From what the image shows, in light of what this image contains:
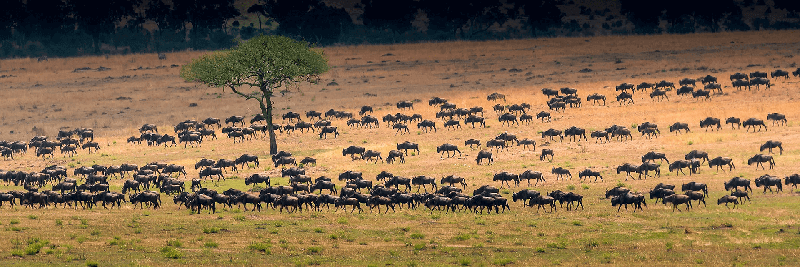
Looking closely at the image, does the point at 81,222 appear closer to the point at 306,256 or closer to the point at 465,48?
the point at 306,256

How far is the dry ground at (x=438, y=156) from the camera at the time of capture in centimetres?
3130

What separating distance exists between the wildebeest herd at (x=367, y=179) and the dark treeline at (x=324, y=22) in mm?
70877

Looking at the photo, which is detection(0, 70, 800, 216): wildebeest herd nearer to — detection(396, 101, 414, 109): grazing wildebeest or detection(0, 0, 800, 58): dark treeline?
detection(396, 101, 414, 109): grazing wildebeest

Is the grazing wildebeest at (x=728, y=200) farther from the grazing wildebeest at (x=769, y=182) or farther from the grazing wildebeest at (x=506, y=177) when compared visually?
the grazing wildebeest at (x=506, y=177)

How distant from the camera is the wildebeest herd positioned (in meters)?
41.6

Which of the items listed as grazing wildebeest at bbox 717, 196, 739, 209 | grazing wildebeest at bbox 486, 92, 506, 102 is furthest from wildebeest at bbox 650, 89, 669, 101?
grazing wildebeest at bbox 717, 196, 739, 209

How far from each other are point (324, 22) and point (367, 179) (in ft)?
325

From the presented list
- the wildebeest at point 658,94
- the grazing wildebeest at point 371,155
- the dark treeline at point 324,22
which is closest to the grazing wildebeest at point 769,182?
the grazing wildebeest at point 371,155

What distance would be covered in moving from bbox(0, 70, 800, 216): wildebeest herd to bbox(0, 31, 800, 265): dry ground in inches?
36.0

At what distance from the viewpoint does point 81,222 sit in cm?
3666

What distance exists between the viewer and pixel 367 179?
171 feet

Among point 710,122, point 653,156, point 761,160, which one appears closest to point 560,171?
point 653,156

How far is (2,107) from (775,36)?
337 ft

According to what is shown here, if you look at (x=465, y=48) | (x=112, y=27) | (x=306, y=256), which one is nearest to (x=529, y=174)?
(x=306, y=256)
